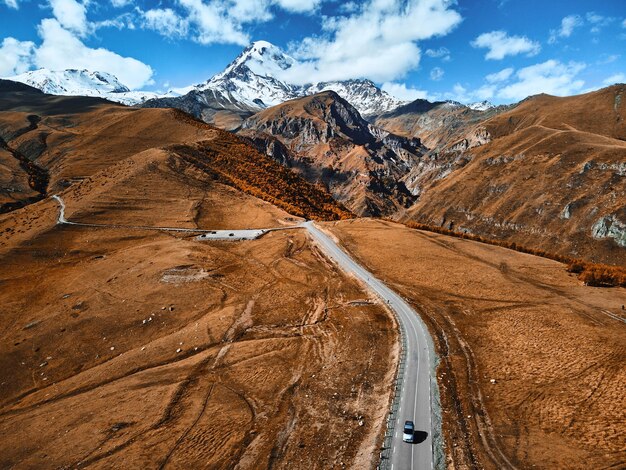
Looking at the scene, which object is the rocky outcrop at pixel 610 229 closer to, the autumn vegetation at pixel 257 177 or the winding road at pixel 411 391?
the autumn vegetation at pixel 257 177

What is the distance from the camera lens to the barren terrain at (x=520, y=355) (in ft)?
78.5

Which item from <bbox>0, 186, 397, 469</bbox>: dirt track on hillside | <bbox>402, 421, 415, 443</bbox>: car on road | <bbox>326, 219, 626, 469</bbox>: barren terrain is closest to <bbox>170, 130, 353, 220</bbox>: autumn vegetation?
<bbox>0, 186, 397, 469</bbox>: dirt track on hillside

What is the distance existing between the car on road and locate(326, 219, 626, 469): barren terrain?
257cm

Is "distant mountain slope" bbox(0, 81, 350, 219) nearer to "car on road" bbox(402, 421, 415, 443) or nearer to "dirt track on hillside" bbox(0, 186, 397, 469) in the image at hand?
"dirt track on hillside" bbox(0, 186, 397, 469)

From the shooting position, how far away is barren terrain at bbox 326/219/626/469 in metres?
23.9

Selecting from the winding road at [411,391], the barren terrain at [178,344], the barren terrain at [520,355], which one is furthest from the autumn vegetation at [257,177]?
the winding road at [411,391]

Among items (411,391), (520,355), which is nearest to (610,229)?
(520,355)

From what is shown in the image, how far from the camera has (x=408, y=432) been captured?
24.6 m

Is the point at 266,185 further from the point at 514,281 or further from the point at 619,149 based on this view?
the point at 619,149

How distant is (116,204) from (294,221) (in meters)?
38.4

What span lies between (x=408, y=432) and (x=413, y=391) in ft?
18.1

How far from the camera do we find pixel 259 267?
56906 mm

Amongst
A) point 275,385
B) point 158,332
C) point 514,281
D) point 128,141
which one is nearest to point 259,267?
point 158,332

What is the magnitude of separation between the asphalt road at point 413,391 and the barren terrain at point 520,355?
4.72ft
